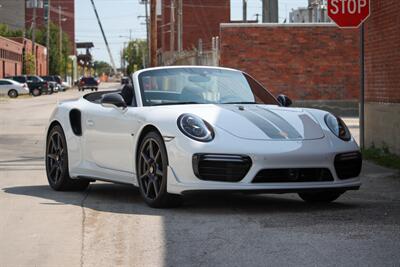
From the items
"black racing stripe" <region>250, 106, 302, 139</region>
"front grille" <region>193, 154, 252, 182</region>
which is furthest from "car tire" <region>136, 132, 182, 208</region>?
"black racing stripe" <region>250, 106, 302, 139</region>

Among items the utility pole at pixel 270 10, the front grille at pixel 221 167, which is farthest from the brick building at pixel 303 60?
the front grille at pixel 221 167

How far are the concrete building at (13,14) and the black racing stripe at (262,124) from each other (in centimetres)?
13024

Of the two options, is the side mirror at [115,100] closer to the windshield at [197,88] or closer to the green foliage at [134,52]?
the windshield at [197,88]

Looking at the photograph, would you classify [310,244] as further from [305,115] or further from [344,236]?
[305,115]

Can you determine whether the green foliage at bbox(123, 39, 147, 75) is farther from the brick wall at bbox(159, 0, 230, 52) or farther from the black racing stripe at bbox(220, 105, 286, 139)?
the black racing stripe at bbox(220, 105, 286, 139)

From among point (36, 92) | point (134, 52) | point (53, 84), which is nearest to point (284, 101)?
point (36, 92)

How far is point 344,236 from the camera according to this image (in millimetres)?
6234

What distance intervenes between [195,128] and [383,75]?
22.2 feet

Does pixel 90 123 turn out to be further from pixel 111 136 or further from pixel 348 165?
pixel 348 165

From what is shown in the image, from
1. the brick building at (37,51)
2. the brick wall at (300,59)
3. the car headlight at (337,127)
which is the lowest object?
the car headlight at (337,127)

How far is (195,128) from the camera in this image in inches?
293

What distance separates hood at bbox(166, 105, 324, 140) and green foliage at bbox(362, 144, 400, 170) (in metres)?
4.11

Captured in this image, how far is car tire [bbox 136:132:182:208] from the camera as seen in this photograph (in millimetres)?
7570

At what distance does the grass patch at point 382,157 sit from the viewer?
38.9 ft
